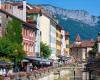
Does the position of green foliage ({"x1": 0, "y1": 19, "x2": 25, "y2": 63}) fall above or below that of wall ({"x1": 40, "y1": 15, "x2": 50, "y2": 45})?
below

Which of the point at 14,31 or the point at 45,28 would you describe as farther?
the point at 45,28

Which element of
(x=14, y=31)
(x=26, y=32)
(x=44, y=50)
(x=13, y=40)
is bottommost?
(x=13, y=40)

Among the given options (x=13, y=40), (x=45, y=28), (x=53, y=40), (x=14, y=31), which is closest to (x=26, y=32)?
(x=14, y=31)

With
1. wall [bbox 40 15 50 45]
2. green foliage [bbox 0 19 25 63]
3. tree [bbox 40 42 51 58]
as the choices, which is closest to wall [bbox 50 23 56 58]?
wall [bbox 40 15 50 45]

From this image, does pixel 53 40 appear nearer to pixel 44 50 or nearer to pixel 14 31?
pixel 44 50

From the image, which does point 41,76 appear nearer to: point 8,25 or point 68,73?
point 8,25

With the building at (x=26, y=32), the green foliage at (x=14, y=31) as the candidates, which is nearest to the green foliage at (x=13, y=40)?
the green foliage at (x=14, y=31)

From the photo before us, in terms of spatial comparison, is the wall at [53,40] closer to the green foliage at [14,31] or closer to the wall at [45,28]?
the wall at [45,28]

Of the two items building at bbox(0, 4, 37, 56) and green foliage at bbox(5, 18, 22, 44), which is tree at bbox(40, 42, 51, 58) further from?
green foliage at bbox(5, 18, 22, 44)

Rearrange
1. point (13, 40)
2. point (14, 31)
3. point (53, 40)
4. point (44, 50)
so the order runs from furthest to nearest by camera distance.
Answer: point (53, 40), point (44, 50), point (14, 31), point (13, 40)

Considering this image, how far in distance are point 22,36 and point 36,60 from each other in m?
4.62

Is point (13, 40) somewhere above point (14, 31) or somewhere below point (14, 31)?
below

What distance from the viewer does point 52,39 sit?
13488 cm

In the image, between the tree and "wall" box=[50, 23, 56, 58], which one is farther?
"wall" box=[50, 23, 56, 58]
